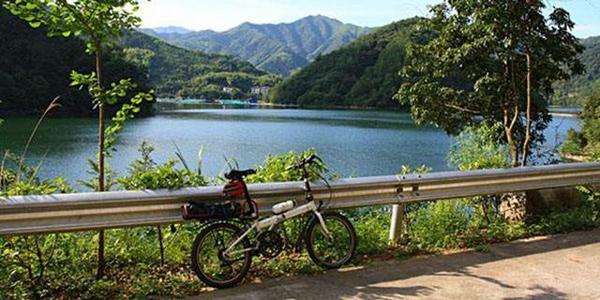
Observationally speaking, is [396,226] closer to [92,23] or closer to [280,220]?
[280,220]

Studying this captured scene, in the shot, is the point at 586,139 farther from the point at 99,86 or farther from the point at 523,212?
the point at 99,86

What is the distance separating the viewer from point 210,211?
4582mm

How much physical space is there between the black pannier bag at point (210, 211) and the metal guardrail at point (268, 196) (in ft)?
0.45

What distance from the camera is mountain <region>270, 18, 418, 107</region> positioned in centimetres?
13388

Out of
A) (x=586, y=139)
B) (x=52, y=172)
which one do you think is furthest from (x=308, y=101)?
(x=52, y=172)

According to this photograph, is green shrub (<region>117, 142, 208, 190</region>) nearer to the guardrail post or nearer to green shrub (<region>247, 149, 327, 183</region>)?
green shrub (<region>247, 149, 327, 183</region>)

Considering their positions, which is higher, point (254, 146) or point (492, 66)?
point (492, 66)

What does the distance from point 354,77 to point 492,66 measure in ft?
462

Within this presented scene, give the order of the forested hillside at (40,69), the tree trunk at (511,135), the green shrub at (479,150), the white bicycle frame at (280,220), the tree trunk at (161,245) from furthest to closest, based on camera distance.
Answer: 1. the forested hillside at (40,69)
2. the tree trunk at (511,135)
3. the green shrub at (479,150)
4. the tree trunk at (161,245)
5. the white bicycle frame at (280,220)

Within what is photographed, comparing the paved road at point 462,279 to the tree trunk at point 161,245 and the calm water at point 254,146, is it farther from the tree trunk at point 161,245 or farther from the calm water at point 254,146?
the calm water at point 254,146

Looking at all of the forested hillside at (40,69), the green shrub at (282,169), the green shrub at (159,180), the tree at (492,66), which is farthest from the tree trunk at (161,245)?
the forested hillside at (40,69)

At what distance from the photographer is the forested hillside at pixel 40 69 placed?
91562mm

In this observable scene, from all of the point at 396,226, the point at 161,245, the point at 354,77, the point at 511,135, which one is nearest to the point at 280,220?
the point at 161,245

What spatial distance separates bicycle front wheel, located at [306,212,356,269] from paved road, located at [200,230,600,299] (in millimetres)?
174
